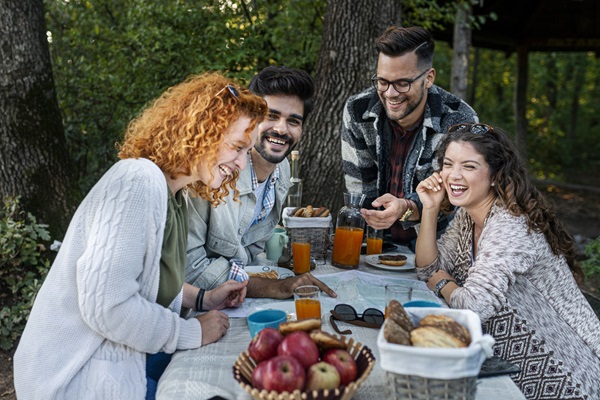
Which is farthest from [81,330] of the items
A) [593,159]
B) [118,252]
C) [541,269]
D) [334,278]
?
[593,159]

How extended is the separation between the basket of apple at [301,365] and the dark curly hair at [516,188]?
125 cm

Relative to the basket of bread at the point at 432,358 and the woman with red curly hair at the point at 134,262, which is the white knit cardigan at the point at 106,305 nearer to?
the woman with red curly hair at the point at 134,262

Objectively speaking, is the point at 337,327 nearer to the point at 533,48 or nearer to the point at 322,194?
the point at 322,194

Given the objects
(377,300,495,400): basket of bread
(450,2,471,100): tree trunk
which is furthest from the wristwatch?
(450,2,471,100): tree trunk

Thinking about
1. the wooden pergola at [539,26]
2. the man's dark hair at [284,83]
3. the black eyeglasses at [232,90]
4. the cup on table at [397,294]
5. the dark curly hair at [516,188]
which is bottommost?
the cup on table at [397,294]

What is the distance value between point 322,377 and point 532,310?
132cm

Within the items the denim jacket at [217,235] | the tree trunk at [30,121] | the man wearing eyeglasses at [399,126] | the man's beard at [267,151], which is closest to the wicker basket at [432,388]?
the denim jacket at [217,235]

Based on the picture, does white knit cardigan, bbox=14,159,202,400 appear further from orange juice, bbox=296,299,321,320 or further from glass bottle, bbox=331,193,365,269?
glass bottle, bbox=331,193,365,269

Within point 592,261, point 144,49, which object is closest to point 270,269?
point 592,261

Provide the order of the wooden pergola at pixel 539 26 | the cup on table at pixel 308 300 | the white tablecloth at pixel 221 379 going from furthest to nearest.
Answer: the wooden pergola at pixel 539 26, the cup on table at pixel 308 300, the white tablecloth at pixel 221 379

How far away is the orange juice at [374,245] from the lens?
3.04m

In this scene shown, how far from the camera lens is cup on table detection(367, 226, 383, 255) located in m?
3.04

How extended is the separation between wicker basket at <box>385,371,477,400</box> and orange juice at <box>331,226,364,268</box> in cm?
145

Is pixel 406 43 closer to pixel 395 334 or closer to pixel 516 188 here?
pixel 516 188
